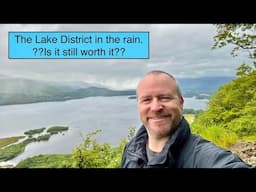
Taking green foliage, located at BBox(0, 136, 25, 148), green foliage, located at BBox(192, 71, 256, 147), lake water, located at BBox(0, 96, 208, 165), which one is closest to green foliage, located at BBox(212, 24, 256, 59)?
green foliage, located at BBox(192, 71, 256, 147)

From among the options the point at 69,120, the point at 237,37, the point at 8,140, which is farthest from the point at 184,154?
the point at 8,140

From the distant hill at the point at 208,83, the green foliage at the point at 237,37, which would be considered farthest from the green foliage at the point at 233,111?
the green foliage at the point at 237,37

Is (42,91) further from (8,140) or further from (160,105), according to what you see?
(160,105)

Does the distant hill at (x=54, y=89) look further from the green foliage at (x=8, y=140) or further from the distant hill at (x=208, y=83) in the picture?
the green foliage at (x=8, y=140)

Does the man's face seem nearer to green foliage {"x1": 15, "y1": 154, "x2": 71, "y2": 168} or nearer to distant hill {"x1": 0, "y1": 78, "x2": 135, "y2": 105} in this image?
distant hill {"x1": 0, "y1": 78, "x2": 135, "y2": 105}

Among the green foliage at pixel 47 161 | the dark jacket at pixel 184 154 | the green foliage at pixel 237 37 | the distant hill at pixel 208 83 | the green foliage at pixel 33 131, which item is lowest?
the green foliage at pixel 47 161

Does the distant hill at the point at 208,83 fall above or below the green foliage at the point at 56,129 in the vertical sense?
above
